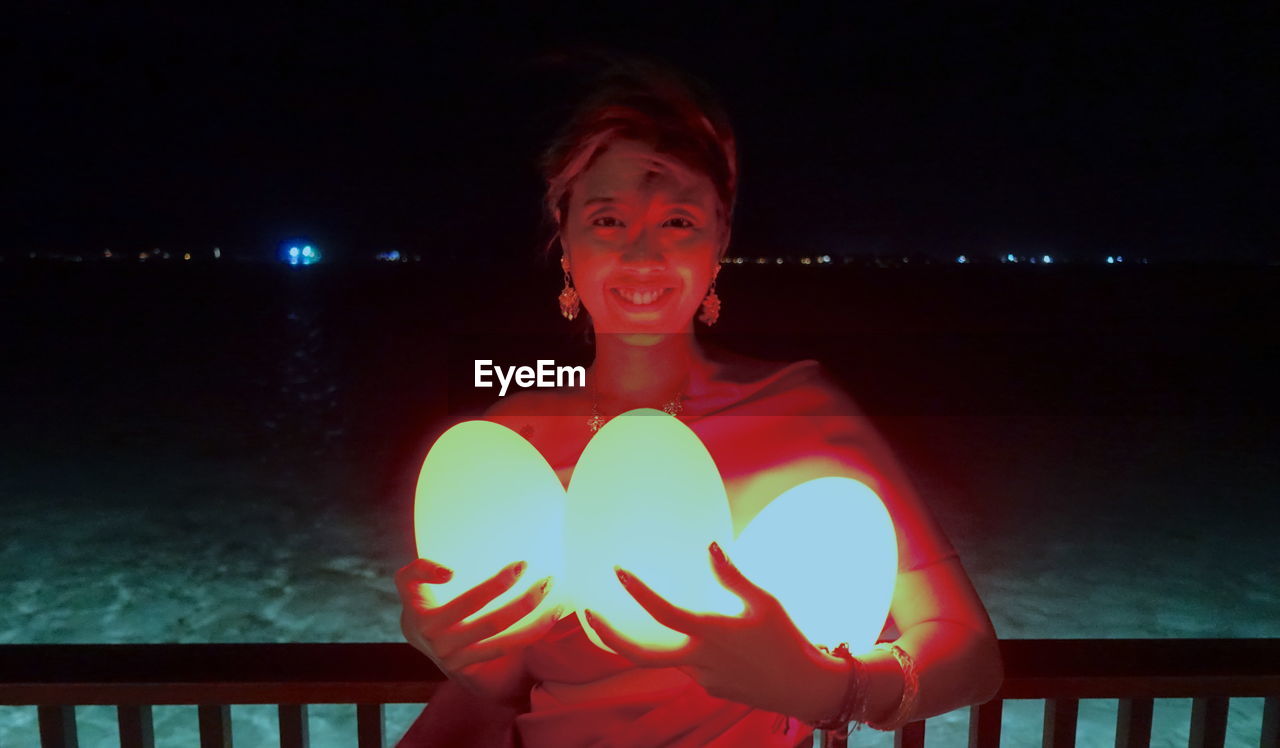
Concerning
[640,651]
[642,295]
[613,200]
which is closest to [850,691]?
[640,651]

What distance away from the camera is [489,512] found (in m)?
1.04

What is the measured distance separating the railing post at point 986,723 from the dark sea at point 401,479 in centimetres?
122

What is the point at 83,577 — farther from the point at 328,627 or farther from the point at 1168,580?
the point at 1168,580

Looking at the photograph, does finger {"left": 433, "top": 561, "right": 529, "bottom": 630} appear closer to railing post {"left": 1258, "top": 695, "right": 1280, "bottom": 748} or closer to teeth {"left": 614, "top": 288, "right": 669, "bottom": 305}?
teeth {"left": 614, "top": 288, "right": 669, "bottom": 305}

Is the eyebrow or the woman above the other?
the eyebrow

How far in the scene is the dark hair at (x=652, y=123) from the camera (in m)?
1.28

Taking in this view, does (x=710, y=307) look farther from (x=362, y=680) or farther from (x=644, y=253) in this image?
(x=362, y=680)

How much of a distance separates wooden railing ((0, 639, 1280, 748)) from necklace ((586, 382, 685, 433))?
623mm

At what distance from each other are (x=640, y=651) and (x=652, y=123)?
2.76 ft

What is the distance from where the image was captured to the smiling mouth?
133 centimetres

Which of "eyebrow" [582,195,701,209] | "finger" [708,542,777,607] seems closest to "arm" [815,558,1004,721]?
"finger" [708,542,777,607]

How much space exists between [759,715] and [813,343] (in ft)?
64.8

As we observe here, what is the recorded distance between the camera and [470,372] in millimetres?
1734

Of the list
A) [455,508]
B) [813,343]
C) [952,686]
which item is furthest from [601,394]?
[813,343]
